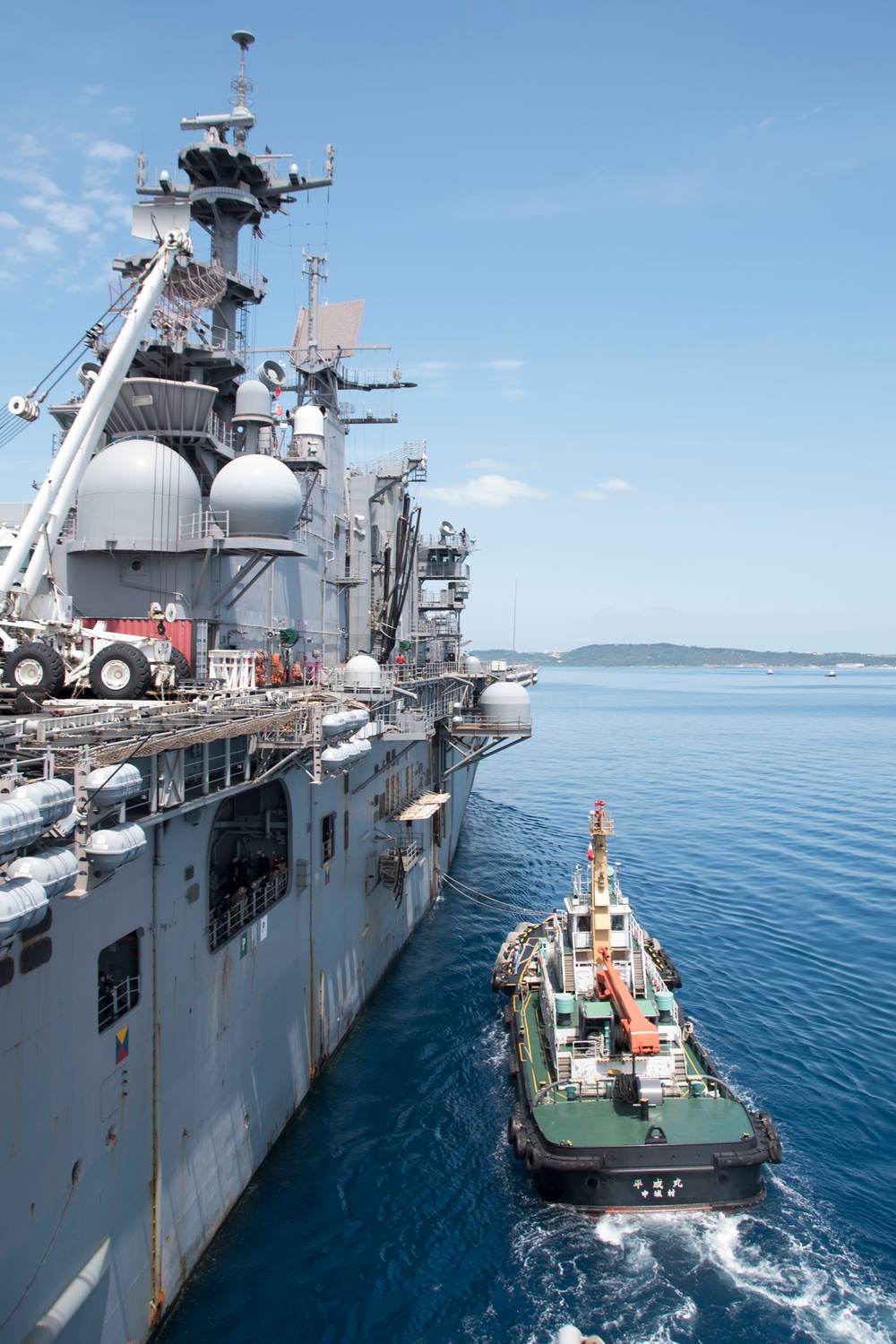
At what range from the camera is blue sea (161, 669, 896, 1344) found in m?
14.7

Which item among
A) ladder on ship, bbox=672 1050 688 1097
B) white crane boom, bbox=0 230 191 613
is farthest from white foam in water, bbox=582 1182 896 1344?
white crane boom, bbox=0 230 191 613

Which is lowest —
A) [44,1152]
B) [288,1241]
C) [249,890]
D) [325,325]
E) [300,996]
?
[288,1241]

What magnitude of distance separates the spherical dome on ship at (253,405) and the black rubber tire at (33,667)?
458 inches

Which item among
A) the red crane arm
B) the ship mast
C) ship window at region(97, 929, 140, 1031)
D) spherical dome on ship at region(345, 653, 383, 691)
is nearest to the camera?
ship window at region(97, 929, 140, 1031)

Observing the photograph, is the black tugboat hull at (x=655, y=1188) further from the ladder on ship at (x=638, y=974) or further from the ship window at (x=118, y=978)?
the ship window at (x=118, y=978)

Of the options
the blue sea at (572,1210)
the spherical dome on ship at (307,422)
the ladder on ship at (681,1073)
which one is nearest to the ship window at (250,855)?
the blue sea at (572,1210)

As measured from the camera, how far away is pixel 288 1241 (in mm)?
16203

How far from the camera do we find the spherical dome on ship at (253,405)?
82.1 ft

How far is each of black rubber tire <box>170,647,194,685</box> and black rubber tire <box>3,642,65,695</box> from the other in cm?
303

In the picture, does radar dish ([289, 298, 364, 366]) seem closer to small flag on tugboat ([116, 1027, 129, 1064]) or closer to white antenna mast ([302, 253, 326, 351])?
white antenna mast ([302, 253, 326, 351])

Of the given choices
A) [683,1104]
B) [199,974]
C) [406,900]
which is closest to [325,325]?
[406,900]

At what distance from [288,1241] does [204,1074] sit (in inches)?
157

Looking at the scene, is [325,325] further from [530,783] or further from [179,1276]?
[530,783]

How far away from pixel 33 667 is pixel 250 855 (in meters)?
6.90
